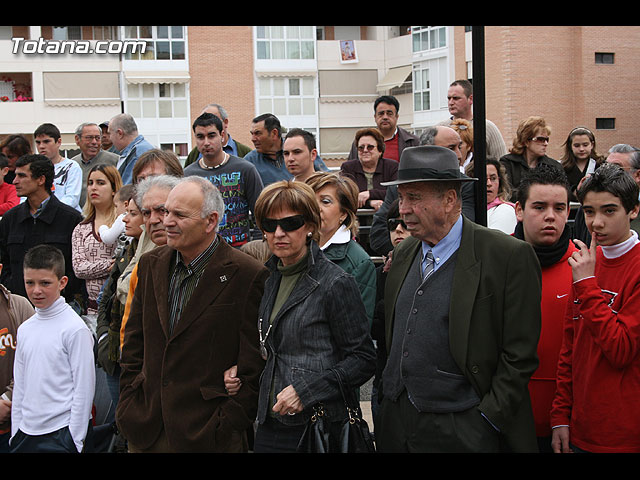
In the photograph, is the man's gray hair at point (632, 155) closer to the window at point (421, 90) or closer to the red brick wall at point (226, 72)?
the red brick wall at point (226, 72)

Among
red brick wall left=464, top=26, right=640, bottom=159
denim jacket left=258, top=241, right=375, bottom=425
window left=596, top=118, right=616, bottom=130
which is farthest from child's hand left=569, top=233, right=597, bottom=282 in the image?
window left=596, top=118, right=616, bottom=130

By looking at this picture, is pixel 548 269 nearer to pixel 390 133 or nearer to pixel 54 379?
pixel 54 379

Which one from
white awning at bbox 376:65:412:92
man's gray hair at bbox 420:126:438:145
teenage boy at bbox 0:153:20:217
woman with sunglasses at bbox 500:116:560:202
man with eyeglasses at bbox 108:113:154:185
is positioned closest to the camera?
man's gray hair at bbox 420:126:438:145

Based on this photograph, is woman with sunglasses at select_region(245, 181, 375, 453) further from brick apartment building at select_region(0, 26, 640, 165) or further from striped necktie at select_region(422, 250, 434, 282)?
brick apartment building at select_region(0, 26, 640, 165)

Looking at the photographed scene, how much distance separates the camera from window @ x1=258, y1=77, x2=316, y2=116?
138 ft

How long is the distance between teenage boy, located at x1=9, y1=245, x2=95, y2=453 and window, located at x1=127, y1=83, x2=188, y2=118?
122ft

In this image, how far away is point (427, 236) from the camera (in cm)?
318

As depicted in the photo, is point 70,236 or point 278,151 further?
point 278,151

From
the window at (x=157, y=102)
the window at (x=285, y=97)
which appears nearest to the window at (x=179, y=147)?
the window at (x=157, y=102)

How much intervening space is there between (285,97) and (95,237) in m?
37.8

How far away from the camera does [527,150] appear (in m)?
6.84
